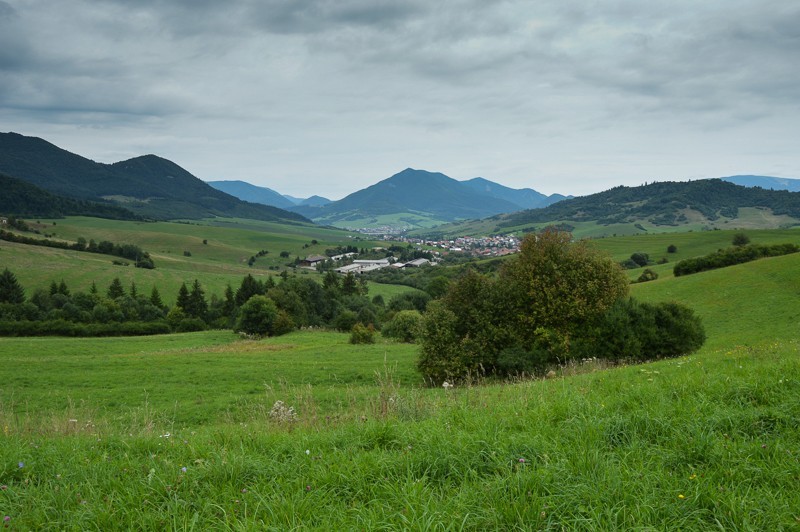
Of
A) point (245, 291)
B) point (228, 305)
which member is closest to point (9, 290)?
point (228, 305)

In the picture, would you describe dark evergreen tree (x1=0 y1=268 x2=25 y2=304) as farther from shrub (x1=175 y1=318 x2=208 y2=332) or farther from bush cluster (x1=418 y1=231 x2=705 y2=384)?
bush cluster (x1=418 y1=231 x2=705 y2=384)

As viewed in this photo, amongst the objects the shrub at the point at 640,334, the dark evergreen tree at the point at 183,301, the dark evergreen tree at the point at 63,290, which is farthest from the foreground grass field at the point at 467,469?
the dark evergreen tree at the point at 63,290

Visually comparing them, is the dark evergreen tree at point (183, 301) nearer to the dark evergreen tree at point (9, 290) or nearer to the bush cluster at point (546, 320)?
the dark evergreen tree at point (9, 290)

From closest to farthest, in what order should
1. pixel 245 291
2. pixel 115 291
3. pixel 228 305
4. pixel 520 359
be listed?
pixel 520 359 < pixel 245 291 < pixel 228 305 < pixel 115 291

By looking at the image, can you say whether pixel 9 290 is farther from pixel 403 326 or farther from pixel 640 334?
pixel 640 334

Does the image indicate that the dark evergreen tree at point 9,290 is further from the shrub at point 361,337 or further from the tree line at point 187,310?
the shrub at point 361,337

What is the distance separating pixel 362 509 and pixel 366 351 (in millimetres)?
37185

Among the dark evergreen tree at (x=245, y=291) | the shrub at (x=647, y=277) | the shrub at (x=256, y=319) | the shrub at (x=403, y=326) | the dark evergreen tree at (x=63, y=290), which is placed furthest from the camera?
the dark evergreen tree at (x=63, y=290)

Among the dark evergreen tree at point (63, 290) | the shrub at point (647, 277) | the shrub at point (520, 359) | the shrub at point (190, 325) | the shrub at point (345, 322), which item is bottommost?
the shrub at point (190, 325)

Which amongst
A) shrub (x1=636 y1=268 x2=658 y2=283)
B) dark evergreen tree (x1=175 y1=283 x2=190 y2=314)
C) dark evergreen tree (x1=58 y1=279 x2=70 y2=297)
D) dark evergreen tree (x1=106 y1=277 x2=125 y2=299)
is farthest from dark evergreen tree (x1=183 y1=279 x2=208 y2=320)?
shrub (x1=636 y1=268 x2=658 y2=283)

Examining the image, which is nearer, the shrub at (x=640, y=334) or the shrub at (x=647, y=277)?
the shrub at (x=640, y=334)

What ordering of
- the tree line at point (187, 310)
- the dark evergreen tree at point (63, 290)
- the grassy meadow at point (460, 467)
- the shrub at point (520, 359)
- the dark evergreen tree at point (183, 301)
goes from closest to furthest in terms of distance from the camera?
the grassy meadow at point (460, 467)
the shrub at point (520, 359)
the tree line at point (187, 310)
the dark evergreen tree at point (183, 301)
the dark evergreen tree at point (63, 290)

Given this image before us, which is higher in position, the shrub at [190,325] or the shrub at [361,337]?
the shrub at [361,337]

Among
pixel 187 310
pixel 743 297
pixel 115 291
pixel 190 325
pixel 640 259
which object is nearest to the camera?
pixel 743 297
